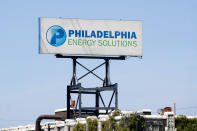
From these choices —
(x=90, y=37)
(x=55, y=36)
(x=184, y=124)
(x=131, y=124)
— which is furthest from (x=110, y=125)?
(x=90, y=37)

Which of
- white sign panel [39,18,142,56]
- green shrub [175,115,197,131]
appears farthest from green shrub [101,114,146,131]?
white sign panel [39,18,142,56]

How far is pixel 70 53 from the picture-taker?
95125 mm

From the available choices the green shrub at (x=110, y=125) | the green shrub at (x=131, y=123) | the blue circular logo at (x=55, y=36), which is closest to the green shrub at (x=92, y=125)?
the green shrub at (x=110, y=125)

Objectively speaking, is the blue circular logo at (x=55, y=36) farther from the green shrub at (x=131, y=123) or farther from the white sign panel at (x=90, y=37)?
A: the green shrub at (x=131, y=123)

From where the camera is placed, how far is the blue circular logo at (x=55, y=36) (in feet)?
311

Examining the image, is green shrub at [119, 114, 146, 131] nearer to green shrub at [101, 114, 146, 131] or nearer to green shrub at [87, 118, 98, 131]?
green shrub at [101, 114, 146, 131]

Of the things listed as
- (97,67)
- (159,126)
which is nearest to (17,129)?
(97,67)

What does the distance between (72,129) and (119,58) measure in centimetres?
1679

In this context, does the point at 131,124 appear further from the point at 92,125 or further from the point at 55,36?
the point at 55,36

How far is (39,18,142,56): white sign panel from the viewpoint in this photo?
9500 cm

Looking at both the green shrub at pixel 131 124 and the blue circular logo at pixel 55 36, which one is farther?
the blue circular logo at pixel 55 36

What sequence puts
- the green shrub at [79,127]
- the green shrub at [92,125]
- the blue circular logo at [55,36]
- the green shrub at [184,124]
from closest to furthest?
the green shrub at [184,124]
the green shrub at [92,125]
the green shrub at [79,127]
the blue circular logo at [55,36]

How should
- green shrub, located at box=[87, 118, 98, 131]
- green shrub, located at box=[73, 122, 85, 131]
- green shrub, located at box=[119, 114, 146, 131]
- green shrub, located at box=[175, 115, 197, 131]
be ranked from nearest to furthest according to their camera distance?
green shrub, located at box=[119, 114, 146, 131] < green shrub, located at box=[175, 115, 197, 131] < green shrub, located at box=[87, 118, 98, 131] < green shrub, located at box=[73, 122, 85, 131]

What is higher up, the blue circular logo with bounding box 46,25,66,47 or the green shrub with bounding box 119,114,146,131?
the blue circular logo with bounding box 46,25,66,47
